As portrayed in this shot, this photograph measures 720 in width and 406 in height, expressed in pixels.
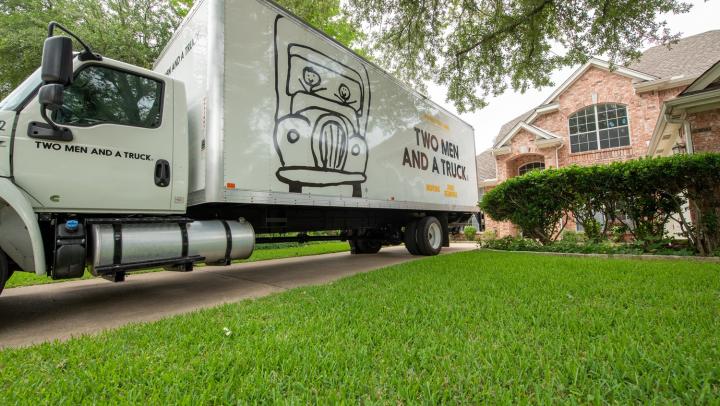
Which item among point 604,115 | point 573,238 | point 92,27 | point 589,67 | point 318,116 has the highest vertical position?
point 589,67

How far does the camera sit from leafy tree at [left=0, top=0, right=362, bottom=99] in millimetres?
10641

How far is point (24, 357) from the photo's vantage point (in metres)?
2.06

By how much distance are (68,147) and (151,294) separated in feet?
6.93

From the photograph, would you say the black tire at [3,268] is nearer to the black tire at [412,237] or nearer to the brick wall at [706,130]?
the black tire at [412,237]

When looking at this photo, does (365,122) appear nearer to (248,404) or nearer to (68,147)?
(68,147)

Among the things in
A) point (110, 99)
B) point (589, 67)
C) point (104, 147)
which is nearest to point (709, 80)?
point (589, 67)

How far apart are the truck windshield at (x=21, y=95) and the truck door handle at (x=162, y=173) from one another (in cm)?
120

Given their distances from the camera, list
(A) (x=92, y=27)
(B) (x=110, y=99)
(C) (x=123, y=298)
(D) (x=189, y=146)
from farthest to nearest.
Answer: (A) (x=92, y=27)
(D) (x=189, y=146)
(C) (x=123, y=298)
(B) (x=110, y=99)

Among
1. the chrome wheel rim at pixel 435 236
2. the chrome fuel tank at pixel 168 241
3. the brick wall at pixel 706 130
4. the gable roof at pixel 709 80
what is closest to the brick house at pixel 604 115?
the brick wall at pixel 706 130

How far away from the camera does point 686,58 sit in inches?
599

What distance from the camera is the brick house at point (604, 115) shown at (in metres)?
13.9

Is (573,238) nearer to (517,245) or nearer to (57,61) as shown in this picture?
(517,245)

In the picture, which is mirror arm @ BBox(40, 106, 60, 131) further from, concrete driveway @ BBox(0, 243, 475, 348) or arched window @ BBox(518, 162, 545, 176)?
arched window @ BBox(518, 162, 545, 176)

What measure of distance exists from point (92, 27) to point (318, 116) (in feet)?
37.8
